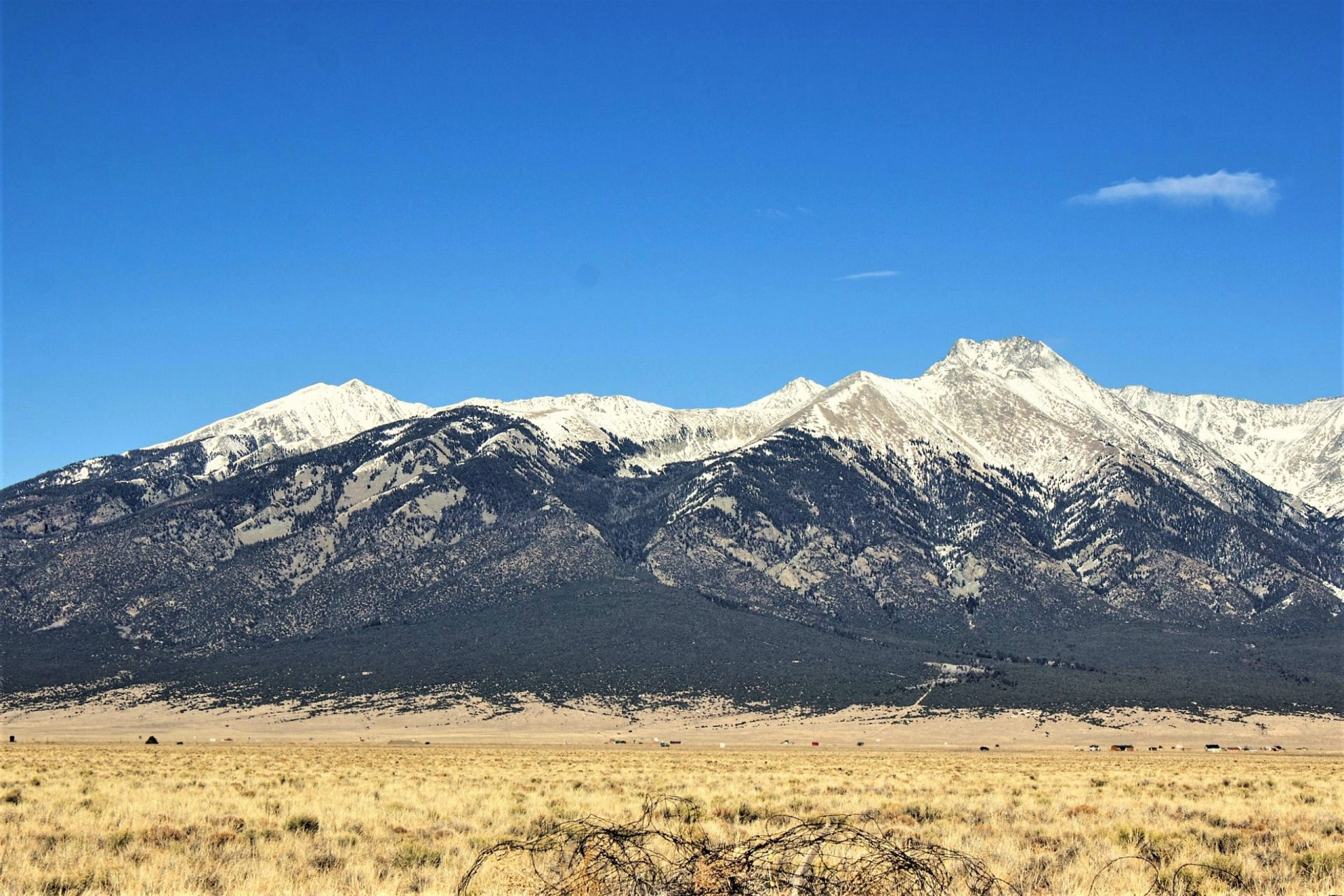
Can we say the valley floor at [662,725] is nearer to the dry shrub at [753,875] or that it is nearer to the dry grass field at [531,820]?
the dry grass field at [531,820]

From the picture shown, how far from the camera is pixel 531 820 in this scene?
23609 millimetres

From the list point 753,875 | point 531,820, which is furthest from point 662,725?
point 753,875

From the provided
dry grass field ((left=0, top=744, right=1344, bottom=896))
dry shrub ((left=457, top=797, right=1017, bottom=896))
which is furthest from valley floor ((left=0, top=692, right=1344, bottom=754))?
dry shrub ((left=457, top=797, right=1017, bottom=896))

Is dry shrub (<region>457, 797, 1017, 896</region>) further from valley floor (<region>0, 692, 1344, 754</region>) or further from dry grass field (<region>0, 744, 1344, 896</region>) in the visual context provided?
valley floor (<region>0, 692, 1344, 754</region>)

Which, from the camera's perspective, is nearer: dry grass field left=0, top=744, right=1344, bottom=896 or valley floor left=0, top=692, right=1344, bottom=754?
dry grass field left=0, top=744, right=1344, bottom=896

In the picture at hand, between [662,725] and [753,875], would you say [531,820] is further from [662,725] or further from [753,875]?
[662,725]

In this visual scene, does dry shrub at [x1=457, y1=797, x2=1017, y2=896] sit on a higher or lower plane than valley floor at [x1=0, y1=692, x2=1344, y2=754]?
higher

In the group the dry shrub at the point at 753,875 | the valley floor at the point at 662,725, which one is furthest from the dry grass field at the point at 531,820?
the valley floor at the point at 662,725

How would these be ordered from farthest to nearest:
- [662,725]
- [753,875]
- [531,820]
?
1. [662,725]
2. [531,820]
3. [753,875]

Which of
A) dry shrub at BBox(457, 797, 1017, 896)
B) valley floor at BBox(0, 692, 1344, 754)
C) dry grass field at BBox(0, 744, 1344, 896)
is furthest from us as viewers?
valley floor at BBox(0, 692, 1344, 754)

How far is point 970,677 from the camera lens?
7072 inches

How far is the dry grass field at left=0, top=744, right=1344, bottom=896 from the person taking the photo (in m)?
17.5

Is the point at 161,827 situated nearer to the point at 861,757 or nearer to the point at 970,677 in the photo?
the point at 861,757

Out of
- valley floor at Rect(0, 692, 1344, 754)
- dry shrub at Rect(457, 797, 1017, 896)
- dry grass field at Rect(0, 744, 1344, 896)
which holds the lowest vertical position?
valley floor at Rect(0, 692, 1344, 754)
